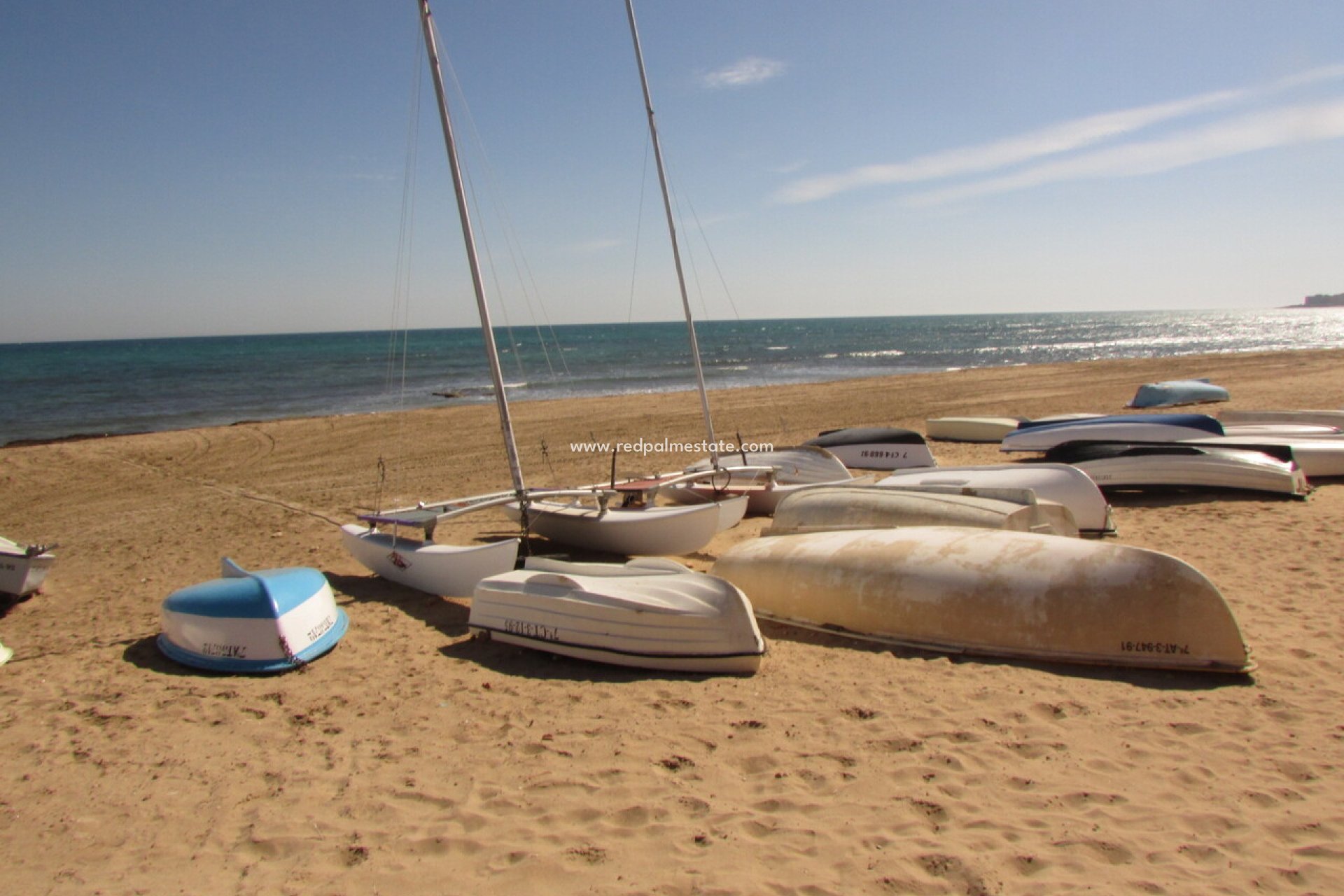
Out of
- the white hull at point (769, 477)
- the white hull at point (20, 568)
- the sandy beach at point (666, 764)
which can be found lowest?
the sandy beach at point (666, 764)

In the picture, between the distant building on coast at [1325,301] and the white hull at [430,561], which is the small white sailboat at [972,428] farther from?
the distant building on coast at [1325,301]

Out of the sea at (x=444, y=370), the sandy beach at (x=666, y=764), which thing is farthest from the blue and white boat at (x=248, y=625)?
the sea at (x=444, y=370)

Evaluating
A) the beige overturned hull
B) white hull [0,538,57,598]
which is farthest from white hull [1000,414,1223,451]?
white hull [0,538,57,598]

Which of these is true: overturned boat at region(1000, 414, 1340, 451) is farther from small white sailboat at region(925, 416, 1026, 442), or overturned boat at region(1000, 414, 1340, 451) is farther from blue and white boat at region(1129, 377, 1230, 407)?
blue and white boat at region(1129, 377, 1230, 407)

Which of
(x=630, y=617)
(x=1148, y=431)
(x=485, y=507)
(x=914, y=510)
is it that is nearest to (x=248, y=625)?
(x=485, y=507)

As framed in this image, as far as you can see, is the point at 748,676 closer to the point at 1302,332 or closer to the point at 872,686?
the point at 872,686

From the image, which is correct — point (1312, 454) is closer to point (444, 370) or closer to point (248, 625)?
point (248, 625)

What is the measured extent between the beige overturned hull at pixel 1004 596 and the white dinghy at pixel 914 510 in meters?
0.69

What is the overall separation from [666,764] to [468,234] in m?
5.61

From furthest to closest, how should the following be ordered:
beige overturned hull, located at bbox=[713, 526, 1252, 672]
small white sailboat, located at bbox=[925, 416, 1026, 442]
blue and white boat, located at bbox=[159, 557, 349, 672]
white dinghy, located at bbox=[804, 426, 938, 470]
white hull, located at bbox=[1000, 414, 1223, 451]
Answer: small white sailboat, located at bbox=[925, 416, 1026, 442], white dinghy, located at bbox=[804, 426, 938, 470], white hull, located at bbox=[1000, 414, 1223, 451], blue and white boat, located at bbox=[159, 557, 349, 672], beige overturned hull, located at bbox=[713, 526, 1252, 672]

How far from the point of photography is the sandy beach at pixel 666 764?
3.15 m

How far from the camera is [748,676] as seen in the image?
16.4 feet

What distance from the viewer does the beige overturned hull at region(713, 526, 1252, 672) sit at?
4684 mm

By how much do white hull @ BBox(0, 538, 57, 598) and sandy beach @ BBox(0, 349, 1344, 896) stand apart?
24cm
